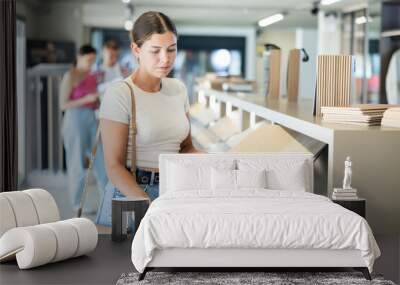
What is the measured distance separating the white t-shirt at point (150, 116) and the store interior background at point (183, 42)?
2.92 meters

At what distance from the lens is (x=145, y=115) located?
12.6 feet

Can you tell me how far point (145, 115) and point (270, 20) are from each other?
18080 mm

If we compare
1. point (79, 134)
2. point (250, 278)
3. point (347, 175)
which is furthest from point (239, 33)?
A: point (250, 278)

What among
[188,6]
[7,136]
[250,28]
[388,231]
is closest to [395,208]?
[388,231]

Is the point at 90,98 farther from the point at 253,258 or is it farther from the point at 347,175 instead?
the point at 253,258

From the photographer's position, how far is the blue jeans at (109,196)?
12.8ft

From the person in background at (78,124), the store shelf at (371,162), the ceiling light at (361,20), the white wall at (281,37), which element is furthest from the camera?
the white wall at (281,37)

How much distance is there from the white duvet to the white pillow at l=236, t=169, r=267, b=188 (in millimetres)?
485

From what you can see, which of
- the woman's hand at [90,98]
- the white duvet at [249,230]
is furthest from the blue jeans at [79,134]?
the white duvet at [249,230]

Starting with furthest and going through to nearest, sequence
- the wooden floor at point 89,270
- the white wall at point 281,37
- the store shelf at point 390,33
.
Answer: the white wall at point 281,37 < the store shelf at point 390,33 < the wooden floor at point 89,270

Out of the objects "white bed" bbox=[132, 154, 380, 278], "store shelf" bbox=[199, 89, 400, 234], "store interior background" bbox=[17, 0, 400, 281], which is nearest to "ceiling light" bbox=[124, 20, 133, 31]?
"store interior background" bbox=[17, 0, 400, 281]

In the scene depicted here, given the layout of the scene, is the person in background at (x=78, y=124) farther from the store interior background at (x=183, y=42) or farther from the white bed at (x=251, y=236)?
the white bed at (x=251, y=236)

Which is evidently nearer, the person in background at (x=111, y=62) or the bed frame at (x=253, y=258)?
the bed frame at (x=253, y=258)

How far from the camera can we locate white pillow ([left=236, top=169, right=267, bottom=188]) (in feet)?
11.3
